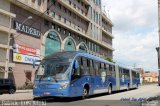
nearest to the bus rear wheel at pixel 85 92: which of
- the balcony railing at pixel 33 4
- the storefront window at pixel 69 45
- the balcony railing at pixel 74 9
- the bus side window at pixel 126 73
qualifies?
the bus side window at pixel 126 73

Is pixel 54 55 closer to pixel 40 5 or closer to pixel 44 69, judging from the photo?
pixel 44 69

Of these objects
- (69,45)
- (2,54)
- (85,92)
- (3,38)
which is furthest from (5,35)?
(85,92)

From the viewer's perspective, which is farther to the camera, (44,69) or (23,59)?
(23,59)

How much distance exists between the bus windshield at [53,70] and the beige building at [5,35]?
23513 mm

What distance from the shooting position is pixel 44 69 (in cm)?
1778

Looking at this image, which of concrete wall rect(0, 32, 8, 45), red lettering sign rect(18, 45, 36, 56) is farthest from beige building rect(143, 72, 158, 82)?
concrete wall rect(0, 32, 8, 45)

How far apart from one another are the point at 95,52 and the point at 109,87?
167ft

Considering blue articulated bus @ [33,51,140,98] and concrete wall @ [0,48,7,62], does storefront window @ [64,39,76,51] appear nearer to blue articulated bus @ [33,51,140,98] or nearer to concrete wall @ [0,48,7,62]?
concrete wall @ [0,48,7,62]

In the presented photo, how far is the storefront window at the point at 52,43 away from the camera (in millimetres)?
51969

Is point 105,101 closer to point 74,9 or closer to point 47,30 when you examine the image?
point 47,30

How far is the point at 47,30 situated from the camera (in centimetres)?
5244

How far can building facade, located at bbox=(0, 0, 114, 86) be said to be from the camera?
144 ft

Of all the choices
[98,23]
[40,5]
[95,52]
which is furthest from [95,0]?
[40,5]

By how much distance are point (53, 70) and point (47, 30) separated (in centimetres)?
3547
